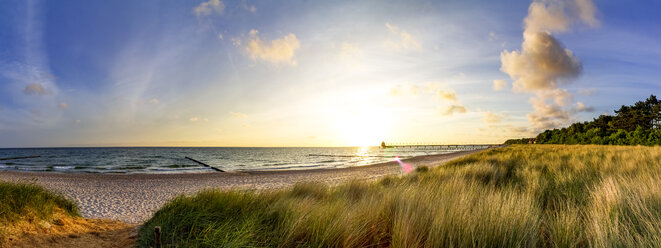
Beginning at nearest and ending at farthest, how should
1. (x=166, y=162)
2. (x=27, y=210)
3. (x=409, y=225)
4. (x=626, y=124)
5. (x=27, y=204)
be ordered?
(x=409, y=225)
(x=27, y=210)
(x=27, y=204)
(x=166, y=162)
(x=626, y=124)

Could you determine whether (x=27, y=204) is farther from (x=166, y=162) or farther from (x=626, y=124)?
(x=626, y=124)

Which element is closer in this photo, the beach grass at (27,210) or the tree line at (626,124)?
the beach grass at (27,210)

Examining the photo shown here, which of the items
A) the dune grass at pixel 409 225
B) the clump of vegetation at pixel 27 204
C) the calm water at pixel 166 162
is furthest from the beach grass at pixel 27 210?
the calm water at pixel 166 162

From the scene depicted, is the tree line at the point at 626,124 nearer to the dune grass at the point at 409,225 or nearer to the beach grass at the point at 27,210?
the dune grass at the point at 409,225

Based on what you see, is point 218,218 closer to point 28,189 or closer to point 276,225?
point 276,225

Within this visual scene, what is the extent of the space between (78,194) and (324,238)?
631 inches

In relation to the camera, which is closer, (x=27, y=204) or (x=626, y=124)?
(x=27, y=204)

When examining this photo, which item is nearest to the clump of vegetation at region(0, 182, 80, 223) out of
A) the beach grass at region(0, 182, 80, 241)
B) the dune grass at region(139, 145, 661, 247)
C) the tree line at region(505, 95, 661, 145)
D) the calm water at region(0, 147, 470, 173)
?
the beach grass at region(0, 182, 80, 241)

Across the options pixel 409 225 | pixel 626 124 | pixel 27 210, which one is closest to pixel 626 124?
pixel 626 124

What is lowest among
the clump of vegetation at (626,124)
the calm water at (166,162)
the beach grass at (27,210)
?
the calm water at (166,162)

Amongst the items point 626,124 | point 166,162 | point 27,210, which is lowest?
point 166,162

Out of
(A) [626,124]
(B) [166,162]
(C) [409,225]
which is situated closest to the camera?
(C) [409,225]

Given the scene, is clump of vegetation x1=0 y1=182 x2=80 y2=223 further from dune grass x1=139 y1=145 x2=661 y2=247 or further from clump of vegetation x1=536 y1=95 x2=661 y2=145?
clump of vegetation x1=536 y1=95 x2=661 y2=145

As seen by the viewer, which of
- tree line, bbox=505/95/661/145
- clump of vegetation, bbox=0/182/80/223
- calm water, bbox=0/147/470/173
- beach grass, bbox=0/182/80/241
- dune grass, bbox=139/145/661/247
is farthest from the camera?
tree line, bbox=505/95/661/145
